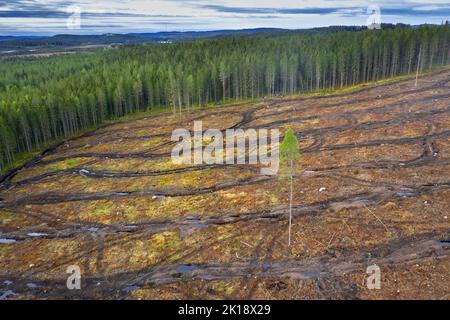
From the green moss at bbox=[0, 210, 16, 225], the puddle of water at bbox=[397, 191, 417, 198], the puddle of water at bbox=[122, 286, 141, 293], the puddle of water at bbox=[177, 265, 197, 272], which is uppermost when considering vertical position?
the puddle of water at bbox=[397, 191, 417, 198]

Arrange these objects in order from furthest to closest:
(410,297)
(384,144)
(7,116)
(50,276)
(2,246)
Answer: (7,116) < (384,144) < (2,246) < (50,276) < (410,297)

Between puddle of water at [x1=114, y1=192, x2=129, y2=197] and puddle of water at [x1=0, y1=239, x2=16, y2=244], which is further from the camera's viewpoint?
puddle of water at [x1=114, y1=192, x2=129, y2=197]

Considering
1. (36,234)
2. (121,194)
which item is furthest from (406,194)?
(36,234)

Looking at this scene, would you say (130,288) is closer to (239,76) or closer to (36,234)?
(36,234)

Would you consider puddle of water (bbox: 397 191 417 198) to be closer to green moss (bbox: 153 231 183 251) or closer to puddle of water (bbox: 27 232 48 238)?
green moss (bbox: 153 231 183 251)

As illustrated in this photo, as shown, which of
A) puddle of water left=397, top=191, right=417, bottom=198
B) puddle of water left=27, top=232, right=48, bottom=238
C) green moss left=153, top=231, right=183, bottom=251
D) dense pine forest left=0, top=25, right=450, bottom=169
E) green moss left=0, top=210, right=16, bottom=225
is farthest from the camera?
dense pine forest left=0, top=25, right=450, bottom=169

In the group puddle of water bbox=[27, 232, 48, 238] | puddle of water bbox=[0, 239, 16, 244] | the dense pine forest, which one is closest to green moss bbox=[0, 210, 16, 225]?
puddle of water bbox=[0, 239, 16, 244]

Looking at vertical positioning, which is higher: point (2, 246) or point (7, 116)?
point (7, 116)

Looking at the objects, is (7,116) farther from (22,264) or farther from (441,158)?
(441,158)

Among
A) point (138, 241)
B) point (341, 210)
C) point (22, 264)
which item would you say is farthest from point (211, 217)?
point (22, 264)
